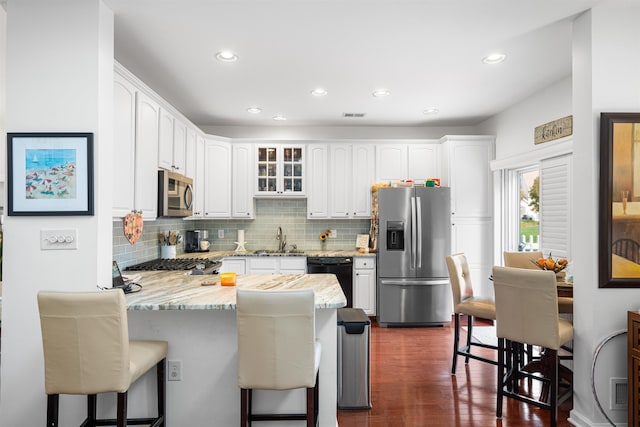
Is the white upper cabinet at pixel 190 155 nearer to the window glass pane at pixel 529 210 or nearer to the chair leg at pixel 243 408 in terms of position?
the chair leg at pixel 243 408

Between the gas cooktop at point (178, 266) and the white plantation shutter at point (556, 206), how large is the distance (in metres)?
3.41

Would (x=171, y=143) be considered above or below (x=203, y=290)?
above

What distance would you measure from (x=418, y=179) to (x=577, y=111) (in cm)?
292

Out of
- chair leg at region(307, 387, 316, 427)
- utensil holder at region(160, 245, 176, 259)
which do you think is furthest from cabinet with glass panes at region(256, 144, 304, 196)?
chair leg at region(307, 387, 316, 427)

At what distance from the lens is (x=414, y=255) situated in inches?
193

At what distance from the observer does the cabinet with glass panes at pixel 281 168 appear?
5465 mm

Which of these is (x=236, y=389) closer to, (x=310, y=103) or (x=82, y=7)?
(x=82, y=7)

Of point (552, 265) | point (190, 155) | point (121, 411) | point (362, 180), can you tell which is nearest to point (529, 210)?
point (552, 265)

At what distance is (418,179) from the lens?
5.50 m

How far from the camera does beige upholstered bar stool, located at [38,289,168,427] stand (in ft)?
5.98

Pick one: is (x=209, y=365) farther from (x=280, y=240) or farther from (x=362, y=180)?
(x=362, y=180)

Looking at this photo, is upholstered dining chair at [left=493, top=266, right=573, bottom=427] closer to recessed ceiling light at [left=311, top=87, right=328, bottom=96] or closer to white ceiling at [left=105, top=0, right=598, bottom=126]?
white ceiling at [left=105, top=0, right=598, bottom=126]

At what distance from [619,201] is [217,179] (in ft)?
14.2

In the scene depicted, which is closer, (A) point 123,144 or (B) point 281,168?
(A) point 123,144
